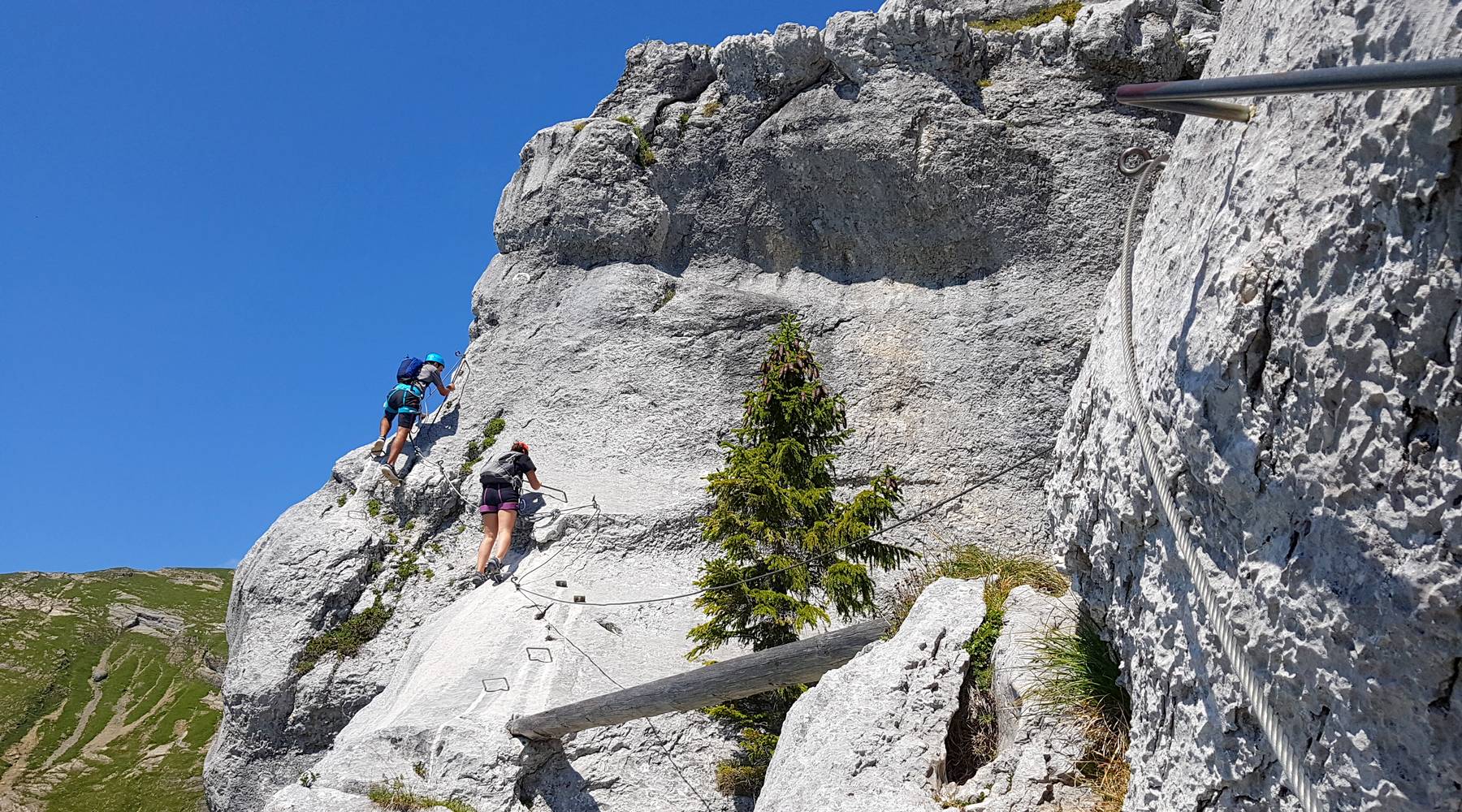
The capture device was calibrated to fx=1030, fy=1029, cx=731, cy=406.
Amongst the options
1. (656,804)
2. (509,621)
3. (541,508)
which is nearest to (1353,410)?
(656,804)

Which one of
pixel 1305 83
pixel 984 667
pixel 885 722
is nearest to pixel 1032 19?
pixel 984 667

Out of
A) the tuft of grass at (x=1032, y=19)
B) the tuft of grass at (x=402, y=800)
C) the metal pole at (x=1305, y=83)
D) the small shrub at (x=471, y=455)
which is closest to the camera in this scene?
the metal pole at (x=1305, y=83)

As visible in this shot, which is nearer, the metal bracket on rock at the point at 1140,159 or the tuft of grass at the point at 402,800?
the metal bracket on rock at the point at 1140,159

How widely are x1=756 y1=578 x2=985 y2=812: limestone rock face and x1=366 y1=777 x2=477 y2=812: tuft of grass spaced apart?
403cm

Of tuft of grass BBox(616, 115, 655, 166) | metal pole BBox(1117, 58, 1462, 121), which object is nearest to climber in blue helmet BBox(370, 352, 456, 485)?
tuft of grass BBox(616, 115, 655, 166)

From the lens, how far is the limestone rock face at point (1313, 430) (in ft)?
12.4

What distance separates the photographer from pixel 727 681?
10.6 m

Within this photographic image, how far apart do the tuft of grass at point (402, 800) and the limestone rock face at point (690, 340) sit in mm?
618

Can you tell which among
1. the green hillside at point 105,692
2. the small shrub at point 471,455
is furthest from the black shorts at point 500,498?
the green hillside at point 105,692

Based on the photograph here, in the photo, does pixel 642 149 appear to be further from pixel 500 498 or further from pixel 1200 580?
pixel 1200 580

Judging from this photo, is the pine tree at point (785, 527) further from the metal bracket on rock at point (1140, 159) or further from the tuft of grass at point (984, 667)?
the metal bracket on rock at point (1140, 159)

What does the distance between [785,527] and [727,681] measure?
3.08 metres

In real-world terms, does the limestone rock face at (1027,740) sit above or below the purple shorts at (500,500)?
below

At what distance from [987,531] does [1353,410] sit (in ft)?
41.5
